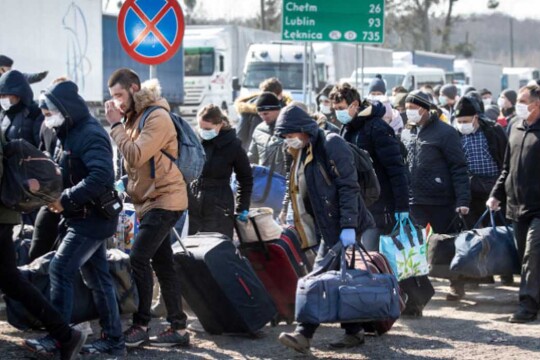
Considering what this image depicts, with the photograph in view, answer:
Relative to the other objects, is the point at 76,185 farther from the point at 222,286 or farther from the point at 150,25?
the point at 150,25

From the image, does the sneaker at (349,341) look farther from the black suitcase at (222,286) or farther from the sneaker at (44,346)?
the sneaker at (44,346)

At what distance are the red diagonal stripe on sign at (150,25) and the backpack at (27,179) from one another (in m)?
3.71

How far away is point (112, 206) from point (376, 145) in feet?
8.39

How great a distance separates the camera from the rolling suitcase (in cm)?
911

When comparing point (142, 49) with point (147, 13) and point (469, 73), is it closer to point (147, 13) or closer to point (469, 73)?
point (147, 13)

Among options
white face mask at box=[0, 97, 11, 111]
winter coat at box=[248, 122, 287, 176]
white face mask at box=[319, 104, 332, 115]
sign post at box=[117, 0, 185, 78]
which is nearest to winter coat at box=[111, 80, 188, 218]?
white face mask at box=[0, 97, 11, 111]

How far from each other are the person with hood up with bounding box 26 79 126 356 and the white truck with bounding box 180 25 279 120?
32.1 meters

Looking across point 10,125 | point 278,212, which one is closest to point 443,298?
point 278,212

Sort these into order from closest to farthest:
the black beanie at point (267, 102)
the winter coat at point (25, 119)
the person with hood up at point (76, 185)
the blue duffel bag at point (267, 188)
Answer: the person with hood up at point (76, 185) → the winter coat at point (25, 119) → the black beanie at point (267, 102) → the blue duffel bag at point (267, 188)

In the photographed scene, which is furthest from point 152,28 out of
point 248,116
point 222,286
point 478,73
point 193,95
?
point 478,73

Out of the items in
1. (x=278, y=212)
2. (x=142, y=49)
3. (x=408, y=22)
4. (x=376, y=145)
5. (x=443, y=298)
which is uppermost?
(x=408, y=22)

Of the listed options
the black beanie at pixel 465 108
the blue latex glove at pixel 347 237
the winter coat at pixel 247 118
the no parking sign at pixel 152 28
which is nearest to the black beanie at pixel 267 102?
the no parking sign at pixel 152 28

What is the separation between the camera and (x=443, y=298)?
36.4ft

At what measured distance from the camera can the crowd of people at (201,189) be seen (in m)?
7.48
